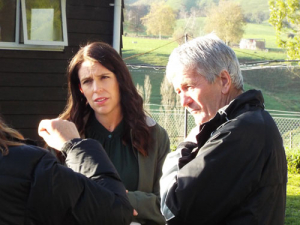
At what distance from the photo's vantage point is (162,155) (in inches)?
120

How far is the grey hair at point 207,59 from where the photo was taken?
228 centimetres

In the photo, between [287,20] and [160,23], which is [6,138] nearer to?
[287,20]

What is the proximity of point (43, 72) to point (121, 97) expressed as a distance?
3843mm

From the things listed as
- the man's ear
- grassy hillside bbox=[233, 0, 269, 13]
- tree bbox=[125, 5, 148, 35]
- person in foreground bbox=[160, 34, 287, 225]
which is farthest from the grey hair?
grassy hillside bbox=[233, 0, 269, 13]

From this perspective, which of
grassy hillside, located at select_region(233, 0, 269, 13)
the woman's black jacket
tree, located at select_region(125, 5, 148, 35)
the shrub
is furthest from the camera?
grassy hillside, located at select_region(233, 0, 269, 13)

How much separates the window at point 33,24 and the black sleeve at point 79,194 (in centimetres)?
481

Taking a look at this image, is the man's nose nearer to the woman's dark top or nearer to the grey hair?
the grey hair

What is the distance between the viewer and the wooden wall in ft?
21.7

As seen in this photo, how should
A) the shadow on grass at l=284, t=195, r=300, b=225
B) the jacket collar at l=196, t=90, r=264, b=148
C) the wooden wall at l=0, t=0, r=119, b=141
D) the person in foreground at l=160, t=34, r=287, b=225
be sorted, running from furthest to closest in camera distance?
1. the shadow on grass at l=284, t=195, r=300, b=225
2. the wooden wall at l=0, t=0, r=119, b=141
3. the jacket collar at l=196, t=90, r=264, b=148
4. the person in foreground at l=160, t=34, r=287, b=225

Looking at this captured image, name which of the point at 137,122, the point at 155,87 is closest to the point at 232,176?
the point at 137,122

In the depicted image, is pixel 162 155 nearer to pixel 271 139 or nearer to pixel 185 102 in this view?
pixel 185 102

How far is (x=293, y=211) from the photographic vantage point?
799 centimetres

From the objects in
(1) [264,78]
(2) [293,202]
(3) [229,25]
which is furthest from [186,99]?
(3) [229,25]

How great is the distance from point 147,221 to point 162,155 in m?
0.40
